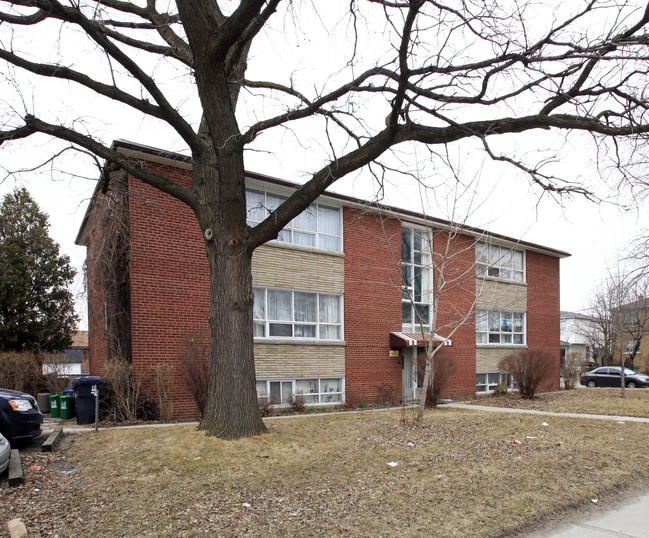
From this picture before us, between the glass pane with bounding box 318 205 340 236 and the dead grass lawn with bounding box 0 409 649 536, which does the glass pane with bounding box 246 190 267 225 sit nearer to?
the glass pane with bounding box 318 205 340 236

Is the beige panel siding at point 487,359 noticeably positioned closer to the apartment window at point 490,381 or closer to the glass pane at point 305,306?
the apartment window at point 490,381

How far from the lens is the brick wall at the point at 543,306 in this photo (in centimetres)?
2416

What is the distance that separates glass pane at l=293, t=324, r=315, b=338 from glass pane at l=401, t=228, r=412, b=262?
5.02 m

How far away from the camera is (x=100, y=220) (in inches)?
530

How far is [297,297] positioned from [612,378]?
2333cm

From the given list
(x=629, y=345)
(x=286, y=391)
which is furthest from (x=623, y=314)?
(x=629, y=345)

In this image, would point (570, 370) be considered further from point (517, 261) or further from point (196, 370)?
point (196, 370)

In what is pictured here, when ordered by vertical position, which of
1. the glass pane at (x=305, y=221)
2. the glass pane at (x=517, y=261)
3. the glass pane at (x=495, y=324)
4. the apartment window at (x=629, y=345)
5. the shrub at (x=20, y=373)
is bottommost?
the apartment window at (x=629, y=345)

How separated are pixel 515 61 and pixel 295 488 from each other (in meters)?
6.76

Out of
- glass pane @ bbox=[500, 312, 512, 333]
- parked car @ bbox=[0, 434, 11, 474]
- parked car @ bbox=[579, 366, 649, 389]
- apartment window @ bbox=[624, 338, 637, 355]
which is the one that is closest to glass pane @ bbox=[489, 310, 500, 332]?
glass pane @ bbox=[500, 312, 512, 333]

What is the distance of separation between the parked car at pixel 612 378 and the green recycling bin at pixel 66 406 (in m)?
28.4

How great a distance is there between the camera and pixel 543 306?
2494cm

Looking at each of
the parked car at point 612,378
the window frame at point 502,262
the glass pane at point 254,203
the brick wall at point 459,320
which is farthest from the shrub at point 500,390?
the glass pane at point 254,203

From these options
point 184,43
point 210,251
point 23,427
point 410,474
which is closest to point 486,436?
point 410,474
